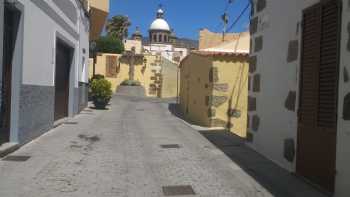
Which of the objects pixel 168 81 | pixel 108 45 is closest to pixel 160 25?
pixel 108 45

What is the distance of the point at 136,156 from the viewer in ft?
32.1

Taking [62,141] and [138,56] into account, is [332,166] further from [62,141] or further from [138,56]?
[138,56]

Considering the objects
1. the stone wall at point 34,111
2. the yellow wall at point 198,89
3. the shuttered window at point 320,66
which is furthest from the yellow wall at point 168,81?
the shuttered window at point 320,66

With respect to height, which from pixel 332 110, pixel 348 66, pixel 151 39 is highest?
pixel 151 39

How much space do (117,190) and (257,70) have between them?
5.20m

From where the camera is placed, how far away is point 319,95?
7180 millimetres

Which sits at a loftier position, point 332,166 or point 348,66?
point 348,66

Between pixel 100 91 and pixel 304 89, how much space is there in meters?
15.1

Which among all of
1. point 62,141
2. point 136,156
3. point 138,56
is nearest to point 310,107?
point 136,156

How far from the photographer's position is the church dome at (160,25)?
277 feet

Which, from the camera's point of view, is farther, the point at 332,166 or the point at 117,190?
the point at 117,190

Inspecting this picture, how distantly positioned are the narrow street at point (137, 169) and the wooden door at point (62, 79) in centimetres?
275

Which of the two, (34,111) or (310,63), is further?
(34,111)

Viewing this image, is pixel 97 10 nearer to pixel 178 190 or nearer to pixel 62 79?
pixel 62 79
